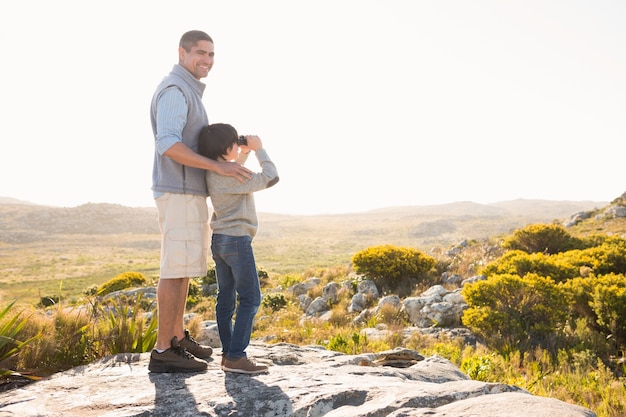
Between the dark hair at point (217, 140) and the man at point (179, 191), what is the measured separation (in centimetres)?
12

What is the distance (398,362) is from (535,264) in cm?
701

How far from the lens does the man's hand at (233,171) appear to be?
3.62m

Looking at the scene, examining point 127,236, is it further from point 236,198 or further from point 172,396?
point 172,396

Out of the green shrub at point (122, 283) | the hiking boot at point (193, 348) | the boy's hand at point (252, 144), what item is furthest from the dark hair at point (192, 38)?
the green shrub at point (122, 283)

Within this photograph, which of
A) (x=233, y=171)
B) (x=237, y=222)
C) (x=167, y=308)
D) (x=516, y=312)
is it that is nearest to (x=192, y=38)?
(x=233, y=171)

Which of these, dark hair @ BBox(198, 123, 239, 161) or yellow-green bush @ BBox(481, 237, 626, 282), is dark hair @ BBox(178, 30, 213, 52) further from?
yellow-green bush @ BBox(481, 237, 626, 282)

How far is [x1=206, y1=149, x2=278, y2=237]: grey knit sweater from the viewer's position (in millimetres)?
3711

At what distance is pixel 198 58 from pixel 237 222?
5.09 feet

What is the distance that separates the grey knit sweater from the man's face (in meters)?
0.97

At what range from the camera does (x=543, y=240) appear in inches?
632

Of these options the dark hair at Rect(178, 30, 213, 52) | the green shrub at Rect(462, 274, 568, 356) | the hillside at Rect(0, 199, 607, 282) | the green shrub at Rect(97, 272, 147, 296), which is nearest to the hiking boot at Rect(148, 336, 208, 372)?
the dark hair at Rect(178, 30, 213, 52)

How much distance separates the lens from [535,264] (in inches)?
412

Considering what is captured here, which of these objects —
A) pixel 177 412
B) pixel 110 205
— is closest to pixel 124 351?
pixel 177 412

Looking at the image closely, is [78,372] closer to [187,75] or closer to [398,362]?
[187,75]
